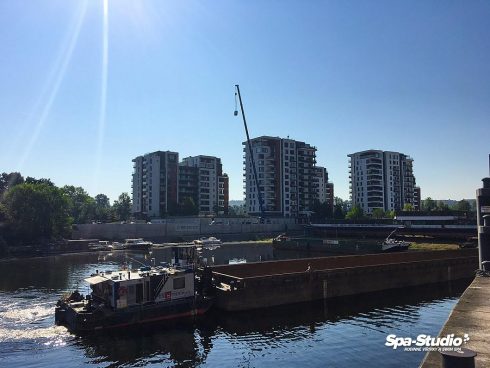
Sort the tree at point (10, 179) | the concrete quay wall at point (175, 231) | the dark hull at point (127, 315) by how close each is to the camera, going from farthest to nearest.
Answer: the tree at point (10, 179)
the concrete quay wall at point (175, 231)
the dark hull at point (127, 315)

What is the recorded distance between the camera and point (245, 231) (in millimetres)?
139000

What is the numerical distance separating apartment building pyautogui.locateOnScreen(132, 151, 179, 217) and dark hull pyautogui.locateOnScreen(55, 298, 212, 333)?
14137cm

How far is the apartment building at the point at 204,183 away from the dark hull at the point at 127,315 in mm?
150243

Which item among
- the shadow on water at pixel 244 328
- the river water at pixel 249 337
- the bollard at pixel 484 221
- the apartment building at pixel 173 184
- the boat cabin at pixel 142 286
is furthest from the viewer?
the apartment building at pixel 173 184

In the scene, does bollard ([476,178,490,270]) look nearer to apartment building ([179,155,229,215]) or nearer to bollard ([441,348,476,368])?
bollard ([441,348,476,368])

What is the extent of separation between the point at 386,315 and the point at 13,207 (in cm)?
→ 9874

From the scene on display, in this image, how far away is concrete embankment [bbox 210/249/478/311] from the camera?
35.3m

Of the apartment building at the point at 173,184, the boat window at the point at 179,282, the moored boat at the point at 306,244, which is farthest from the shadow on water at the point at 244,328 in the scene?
the apartment building at the point at 173,184

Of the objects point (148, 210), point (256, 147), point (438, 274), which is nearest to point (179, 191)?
point (148, 210)

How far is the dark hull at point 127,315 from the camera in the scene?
95.0ft

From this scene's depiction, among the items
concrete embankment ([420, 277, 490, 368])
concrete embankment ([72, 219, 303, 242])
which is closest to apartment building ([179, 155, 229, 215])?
concrete embankment ([72, 219, 303, 242])

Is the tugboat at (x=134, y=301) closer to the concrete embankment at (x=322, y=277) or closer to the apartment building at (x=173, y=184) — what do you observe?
the concrete embankment at (x=322, y=277)

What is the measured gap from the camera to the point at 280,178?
17762 centimetres

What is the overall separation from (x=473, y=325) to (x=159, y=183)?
163 m
